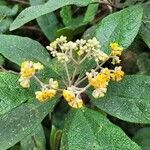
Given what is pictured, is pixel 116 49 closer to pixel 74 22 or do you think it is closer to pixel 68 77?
pixel 68 77

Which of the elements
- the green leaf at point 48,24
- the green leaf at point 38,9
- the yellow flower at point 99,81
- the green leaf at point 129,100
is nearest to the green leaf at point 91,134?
the green leaf at point 129,100

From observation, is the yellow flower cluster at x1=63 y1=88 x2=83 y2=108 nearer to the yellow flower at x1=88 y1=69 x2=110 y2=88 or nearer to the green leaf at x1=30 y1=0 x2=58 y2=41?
the yellow flower at x1=88 y1=69 x2=110 y2=88

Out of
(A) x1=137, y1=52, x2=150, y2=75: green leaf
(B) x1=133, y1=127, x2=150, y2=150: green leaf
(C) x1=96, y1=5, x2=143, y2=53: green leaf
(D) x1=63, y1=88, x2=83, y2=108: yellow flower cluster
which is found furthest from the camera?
(A) x1=137, y1=52, x2=150, y2=75: green leaf

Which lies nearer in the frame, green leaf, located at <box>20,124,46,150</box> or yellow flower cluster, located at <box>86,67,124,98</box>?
yellow flower cluster, located at <box>86,67,124,98</box>

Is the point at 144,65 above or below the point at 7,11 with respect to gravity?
below

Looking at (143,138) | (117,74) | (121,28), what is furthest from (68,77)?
(143,138)

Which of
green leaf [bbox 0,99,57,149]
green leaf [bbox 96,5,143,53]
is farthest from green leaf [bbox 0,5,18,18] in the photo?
green leaf [bbox 0,99,57,149]
